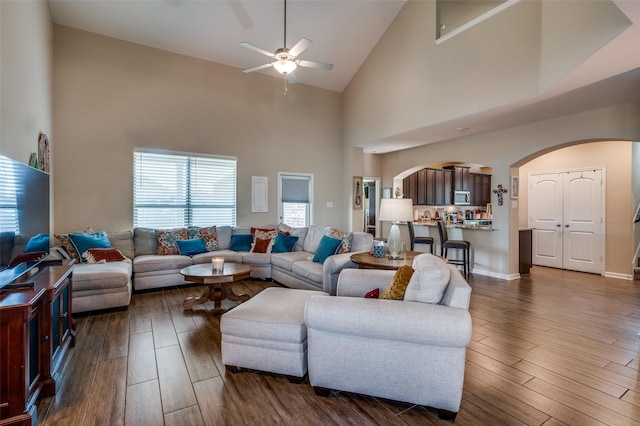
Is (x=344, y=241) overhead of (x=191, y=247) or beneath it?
overhead

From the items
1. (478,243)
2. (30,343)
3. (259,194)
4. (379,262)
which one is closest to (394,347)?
(379,262)

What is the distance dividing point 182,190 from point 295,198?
92.5 inches

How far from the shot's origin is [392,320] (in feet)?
5.85

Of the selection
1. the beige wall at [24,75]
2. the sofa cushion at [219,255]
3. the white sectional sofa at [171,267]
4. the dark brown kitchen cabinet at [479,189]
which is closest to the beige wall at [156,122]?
the beige wall at [24,75]

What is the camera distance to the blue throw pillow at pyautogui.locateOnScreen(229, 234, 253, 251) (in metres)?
5.50

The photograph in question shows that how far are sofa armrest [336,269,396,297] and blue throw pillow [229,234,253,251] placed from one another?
3.22 meters

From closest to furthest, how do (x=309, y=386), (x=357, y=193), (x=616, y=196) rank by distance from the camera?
(x=309, y=386)
(x=616, y=196)
(x=357, y=193)

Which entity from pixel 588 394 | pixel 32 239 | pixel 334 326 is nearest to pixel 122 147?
pixel 32 239

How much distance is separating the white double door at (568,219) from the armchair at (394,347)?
19.2 feet

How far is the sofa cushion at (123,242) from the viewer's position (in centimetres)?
473

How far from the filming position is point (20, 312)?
63.0 inches

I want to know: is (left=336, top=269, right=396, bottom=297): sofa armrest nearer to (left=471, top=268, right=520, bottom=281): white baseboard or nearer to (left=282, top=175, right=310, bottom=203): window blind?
(left=471, top=268, right=520, bottom=281): white baseboard

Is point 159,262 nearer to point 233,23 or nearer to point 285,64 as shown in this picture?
point 285,64

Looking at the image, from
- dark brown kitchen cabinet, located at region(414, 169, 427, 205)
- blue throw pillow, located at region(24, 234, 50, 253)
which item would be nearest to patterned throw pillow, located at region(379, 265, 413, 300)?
blue throw pillow, located at region(24, 234, 50, 253)
